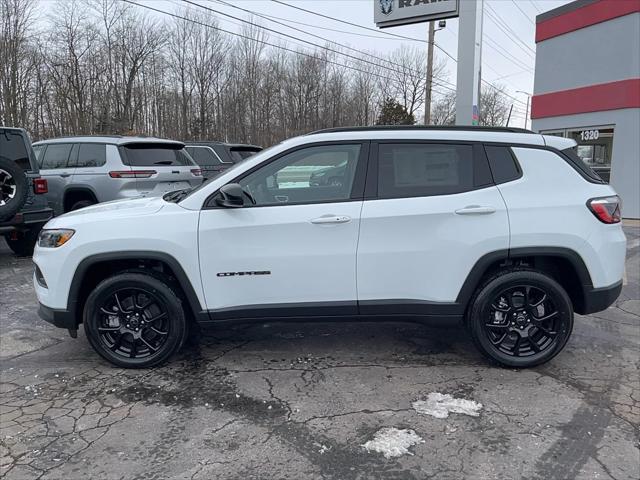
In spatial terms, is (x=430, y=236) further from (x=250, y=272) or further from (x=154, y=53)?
(x=154, y=53)

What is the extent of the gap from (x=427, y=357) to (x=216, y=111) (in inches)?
1461

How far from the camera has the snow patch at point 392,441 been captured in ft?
9.19

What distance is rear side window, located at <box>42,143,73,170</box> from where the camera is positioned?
29.8 ft

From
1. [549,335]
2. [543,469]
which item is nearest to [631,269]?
[549,335]

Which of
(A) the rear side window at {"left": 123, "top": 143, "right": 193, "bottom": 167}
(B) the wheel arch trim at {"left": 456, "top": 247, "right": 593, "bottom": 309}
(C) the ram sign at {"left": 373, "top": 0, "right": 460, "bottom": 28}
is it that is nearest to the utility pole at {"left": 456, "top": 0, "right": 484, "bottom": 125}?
(C) the ram sign at {"left": 373, "top": 0, "right": 460, "bottom": 28}

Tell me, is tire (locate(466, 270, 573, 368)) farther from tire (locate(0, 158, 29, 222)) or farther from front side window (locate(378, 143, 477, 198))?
tire (locate(0, 158, 29, 222))

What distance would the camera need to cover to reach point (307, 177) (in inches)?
151

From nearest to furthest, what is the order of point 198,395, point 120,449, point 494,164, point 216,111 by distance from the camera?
point 120,449
point 198,395
point 494,164
point 216,111

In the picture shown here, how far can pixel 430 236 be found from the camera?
3650mm

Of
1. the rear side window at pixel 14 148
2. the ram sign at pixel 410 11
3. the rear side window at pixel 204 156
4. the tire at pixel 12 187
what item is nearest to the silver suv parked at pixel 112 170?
the rear side window at pixel 14 148

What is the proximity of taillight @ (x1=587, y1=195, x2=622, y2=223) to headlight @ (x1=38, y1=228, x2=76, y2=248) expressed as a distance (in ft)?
12.8

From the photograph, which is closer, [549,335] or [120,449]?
[120,449]

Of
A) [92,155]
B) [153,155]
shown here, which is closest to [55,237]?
[153,155]

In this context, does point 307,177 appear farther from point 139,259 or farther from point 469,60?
point 469,60
